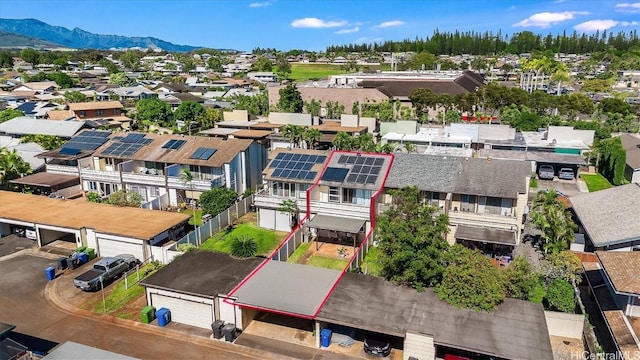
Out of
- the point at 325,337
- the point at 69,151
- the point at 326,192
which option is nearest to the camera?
the point at 325,337

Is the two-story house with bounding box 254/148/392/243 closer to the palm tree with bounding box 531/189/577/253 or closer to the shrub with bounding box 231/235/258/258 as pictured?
the shrub with bounding box 231/235/258/258

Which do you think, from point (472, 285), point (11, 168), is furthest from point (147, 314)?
point (11, 168)

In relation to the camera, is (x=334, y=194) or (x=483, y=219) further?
(x=334, y=194)

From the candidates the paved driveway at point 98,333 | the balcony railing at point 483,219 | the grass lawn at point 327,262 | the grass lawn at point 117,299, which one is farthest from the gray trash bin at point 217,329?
the balcony railing at point 483,219

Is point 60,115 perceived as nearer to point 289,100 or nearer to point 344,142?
point 289,100

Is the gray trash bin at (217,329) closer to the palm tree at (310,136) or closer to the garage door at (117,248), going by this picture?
the garage door at (117,248)

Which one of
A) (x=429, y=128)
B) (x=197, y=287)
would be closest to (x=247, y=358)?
(x=197, y=287)
